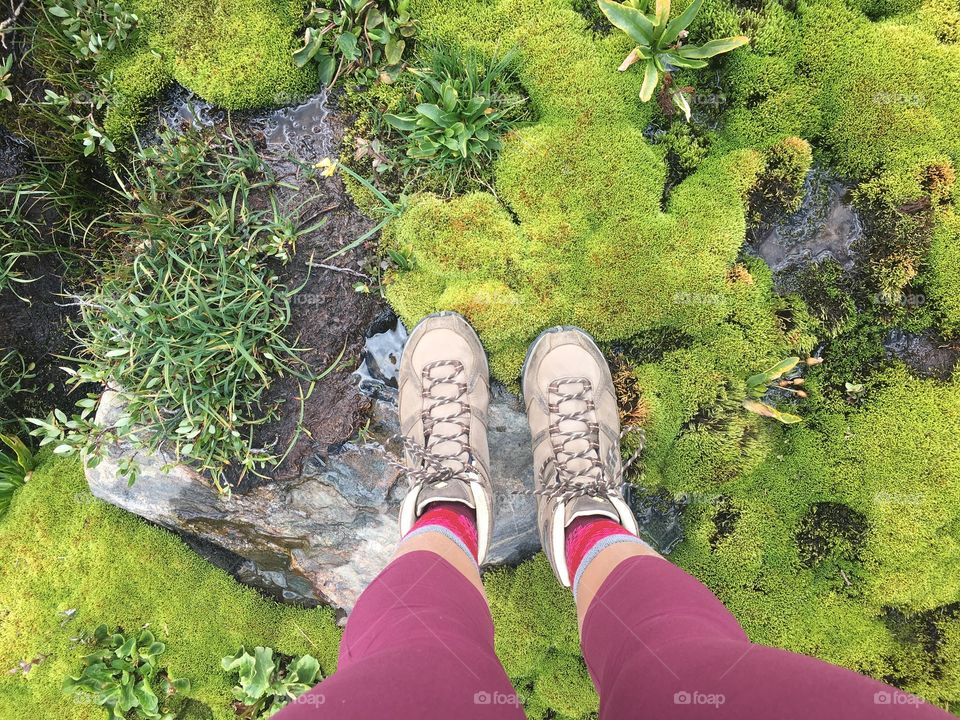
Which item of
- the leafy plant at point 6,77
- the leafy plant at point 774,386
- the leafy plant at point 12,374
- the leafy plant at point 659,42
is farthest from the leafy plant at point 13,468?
the leafy plant at point 774,386

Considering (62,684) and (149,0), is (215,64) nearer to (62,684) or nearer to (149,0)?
(149,0)

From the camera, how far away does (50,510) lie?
397cm

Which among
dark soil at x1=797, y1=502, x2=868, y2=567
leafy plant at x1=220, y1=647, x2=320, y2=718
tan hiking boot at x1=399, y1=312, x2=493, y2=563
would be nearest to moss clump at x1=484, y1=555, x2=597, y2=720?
tan hiking boot at x1=399, y1=312, x2=493, y2=563

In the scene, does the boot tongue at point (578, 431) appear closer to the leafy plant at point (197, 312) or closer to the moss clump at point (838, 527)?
the moss clump at point (838, 527)

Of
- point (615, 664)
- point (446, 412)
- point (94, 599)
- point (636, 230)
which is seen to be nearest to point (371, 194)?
point (446, 412)

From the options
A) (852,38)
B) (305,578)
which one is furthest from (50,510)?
(852,38)

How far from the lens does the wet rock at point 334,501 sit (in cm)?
364

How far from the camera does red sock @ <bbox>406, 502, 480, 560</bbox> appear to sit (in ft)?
10.1

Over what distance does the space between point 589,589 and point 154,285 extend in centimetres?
315

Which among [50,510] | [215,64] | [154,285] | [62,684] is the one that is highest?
[215,64]

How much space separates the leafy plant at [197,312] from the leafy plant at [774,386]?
9.14 feet

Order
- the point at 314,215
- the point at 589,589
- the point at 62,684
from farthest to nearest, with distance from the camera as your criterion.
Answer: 1. the point at 62,684
2. the point at 314,215
3. the point at 589,589

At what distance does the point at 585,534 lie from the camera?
3.23 metres

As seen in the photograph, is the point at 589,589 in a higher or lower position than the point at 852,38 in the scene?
lower
